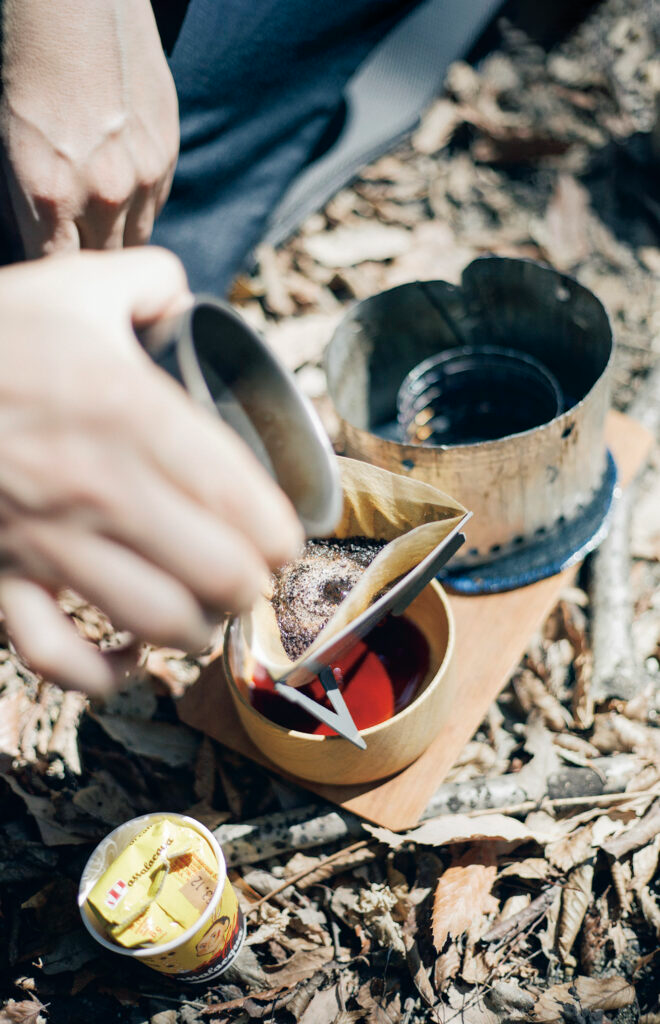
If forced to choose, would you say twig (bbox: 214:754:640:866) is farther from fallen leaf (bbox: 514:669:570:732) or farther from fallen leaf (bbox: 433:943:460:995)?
fallen leaf (bbox: 433:943:460:995)

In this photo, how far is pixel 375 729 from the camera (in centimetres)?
140

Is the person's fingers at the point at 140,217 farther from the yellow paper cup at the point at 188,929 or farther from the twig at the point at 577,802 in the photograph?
the twig at the point at 577,802

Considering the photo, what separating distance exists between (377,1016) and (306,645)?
740 millimetres

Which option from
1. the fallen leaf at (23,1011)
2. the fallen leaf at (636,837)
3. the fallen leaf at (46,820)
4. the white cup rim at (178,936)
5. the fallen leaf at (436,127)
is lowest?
the fallen leaf at (23,1011)

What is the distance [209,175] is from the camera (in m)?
2.32

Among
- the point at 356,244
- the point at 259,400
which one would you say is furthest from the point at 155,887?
the point at 356,244

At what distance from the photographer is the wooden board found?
1.60 meters

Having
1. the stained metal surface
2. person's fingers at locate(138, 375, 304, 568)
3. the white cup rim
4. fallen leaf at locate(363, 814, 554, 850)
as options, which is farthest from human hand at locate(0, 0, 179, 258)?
fallen leaf at locate(363, 814, 554, 850)

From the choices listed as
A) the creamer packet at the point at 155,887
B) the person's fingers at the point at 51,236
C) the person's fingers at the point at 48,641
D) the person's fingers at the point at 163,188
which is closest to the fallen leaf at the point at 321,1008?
the creamer packet at the point at 155,887

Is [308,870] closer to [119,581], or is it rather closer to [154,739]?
[154,739]

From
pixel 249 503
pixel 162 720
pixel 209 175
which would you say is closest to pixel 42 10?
pixel 209 175

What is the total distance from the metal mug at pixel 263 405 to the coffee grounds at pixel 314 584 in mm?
340

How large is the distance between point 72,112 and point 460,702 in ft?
4.95

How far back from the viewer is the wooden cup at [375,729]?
4.71 ft
